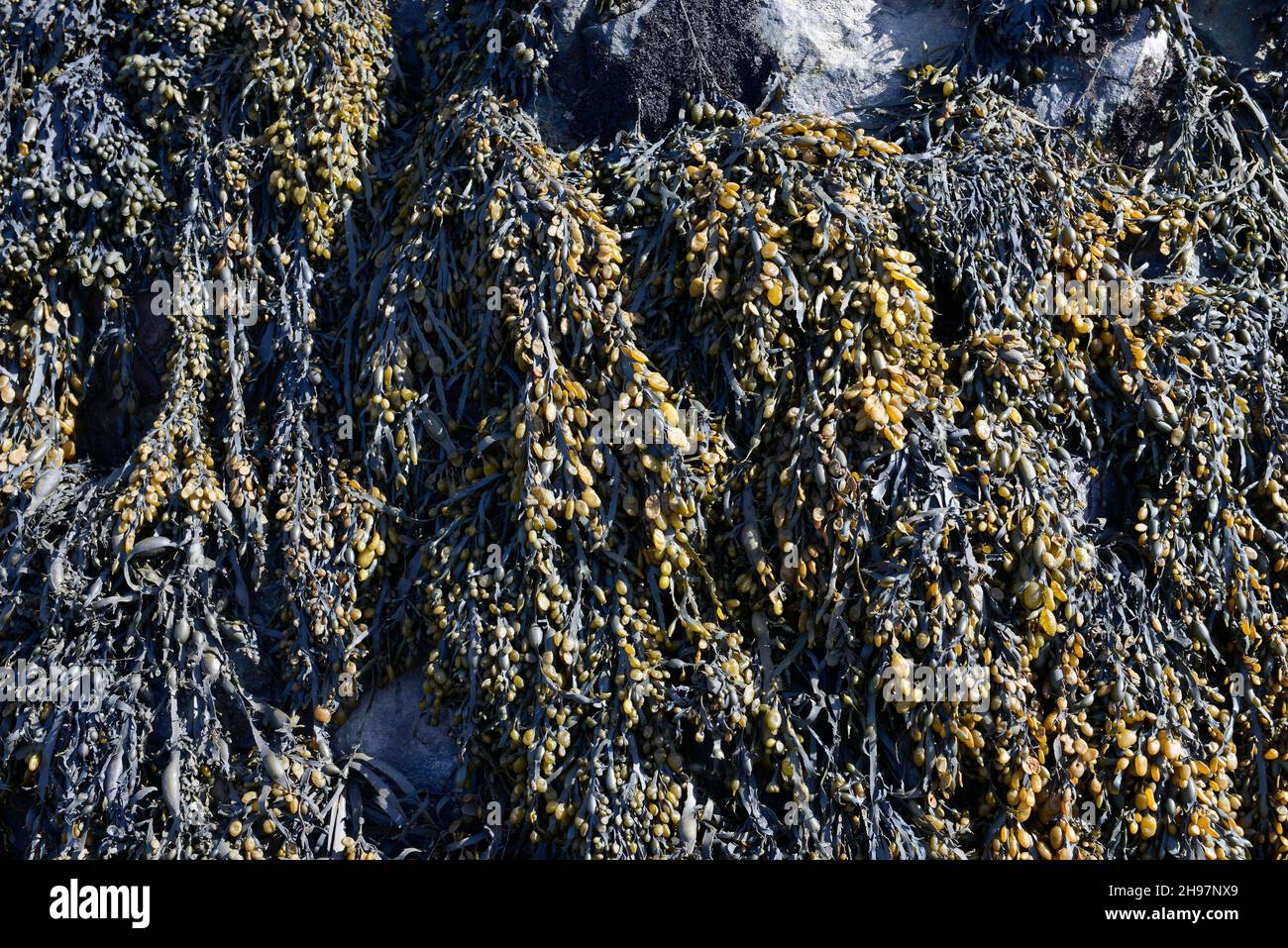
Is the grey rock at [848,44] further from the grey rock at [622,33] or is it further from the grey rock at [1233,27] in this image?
the grey rock at [1233,27]

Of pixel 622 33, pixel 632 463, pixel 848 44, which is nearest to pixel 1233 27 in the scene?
pixel 848 44

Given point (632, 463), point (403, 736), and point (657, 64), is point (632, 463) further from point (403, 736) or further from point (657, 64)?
point (657, 64)

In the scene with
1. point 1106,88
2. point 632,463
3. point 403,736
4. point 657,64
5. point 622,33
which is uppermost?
point 622,33

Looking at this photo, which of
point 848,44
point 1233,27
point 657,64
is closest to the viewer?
point 657,64

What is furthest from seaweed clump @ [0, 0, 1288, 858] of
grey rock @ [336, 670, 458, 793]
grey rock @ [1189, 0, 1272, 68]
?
grey rock @ [1189, 0, 1272, 68]

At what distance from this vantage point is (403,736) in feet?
11.5

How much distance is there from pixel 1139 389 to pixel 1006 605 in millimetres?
894

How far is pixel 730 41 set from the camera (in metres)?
3.90

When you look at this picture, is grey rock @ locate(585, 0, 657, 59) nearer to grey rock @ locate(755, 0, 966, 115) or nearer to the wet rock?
the wet rock

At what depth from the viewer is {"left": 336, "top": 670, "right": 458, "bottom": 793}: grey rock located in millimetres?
A: 3449

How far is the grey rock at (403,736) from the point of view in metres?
3.45
